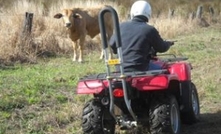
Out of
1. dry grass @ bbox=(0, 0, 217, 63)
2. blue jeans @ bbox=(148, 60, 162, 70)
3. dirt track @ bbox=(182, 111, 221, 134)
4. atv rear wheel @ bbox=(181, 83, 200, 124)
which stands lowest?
dirt track @ bbox=(182, 111, 221, 134)

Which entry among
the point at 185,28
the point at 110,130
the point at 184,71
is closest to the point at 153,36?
the point at 184,71

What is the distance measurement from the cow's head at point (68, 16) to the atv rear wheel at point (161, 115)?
7.68 meters

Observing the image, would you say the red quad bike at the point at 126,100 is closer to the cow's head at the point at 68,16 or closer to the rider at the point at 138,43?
the rider at the point at 138,43

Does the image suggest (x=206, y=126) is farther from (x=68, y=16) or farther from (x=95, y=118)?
(x=68, y=16)

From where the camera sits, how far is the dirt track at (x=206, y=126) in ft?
21.9

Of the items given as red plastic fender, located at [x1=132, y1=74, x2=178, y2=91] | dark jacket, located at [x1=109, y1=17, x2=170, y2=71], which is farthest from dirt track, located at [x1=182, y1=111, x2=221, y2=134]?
red plastic fender, located at [x1=132, y1=74, x2=178, y2=91]

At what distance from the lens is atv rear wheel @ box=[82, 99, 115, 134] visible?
5797 mm

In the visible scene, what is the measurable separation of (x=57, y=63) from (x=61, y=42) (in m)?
2.51

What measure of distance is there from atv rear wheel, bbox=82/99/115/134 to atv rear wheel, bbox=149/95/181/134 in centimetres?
57

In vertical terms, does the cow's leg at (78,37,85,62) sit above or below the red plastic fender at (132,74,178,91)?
above

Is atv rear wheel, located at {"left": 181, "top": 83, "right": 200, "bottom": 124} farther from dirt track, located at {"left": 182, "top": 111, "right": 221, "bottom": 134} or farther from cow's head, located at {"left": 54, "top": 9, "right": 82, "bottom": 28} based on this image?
cow's head, located at {"left": 54, "top": 9, "right": 82, "bottom": 28}

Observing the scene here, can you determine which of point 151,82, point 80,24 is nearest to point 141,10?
point 151,82

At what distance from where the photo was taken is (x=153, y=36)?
20.3 feet

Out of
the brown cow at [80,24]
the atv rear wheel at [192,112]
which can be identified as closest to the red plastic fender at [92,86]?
the atv rear wheel at [192,112]
